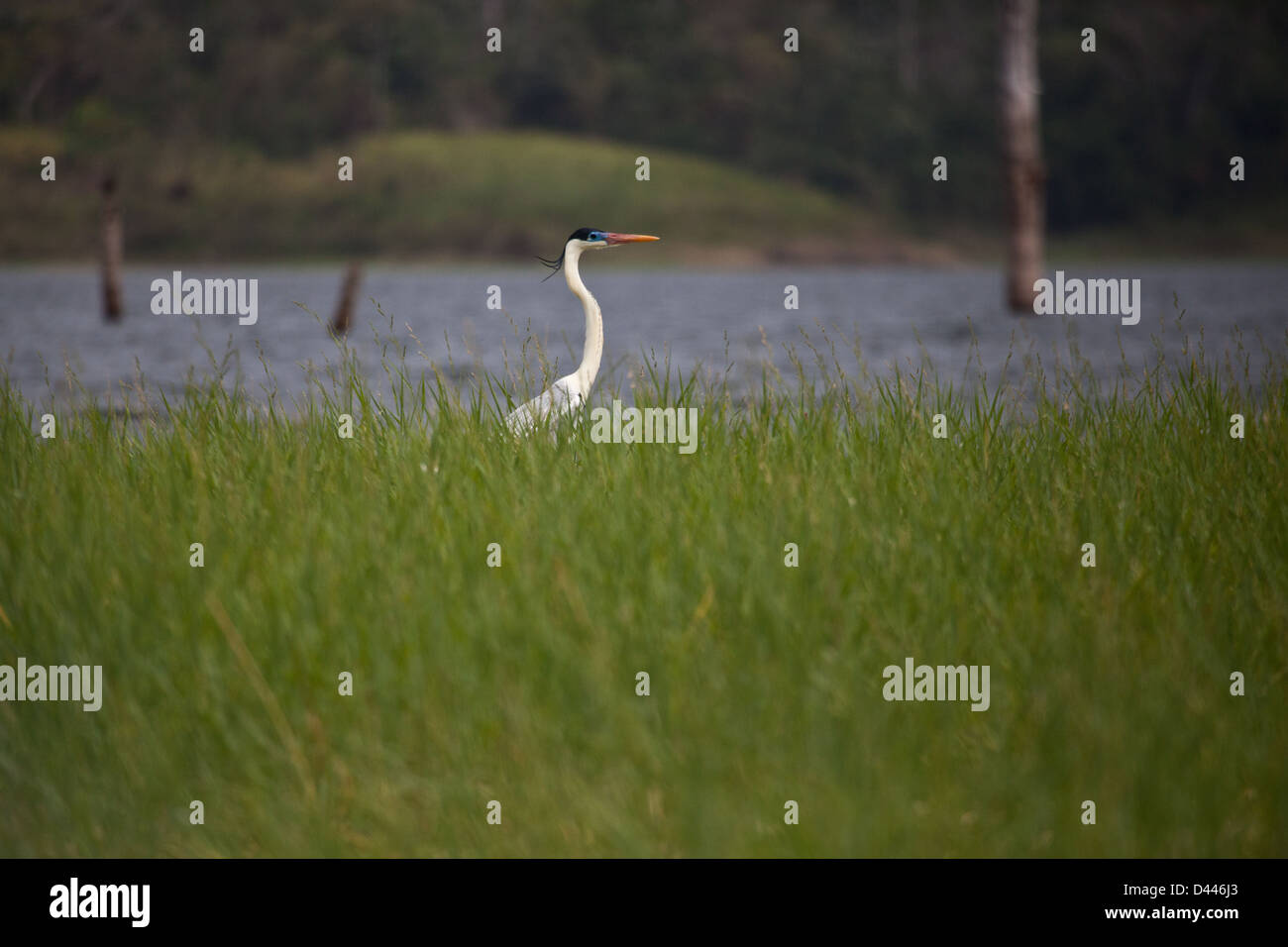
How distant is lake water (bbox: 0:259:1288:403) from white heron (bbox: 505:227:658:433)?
8.8 inches

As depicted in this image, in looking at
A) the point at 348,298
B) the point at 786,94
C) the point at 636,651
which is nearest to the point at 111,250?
the point at 348,298

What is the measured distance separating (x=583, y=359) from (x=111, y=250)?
3125 centimetres

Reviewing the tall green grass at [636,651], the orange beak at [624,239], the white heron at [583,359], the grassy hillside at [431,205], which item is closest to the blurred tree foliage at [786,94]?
the grassy hillside at [431,205]

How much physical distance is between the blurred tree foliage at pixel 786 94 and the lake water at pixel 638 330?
6148cm

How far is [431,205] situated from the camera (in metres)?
124

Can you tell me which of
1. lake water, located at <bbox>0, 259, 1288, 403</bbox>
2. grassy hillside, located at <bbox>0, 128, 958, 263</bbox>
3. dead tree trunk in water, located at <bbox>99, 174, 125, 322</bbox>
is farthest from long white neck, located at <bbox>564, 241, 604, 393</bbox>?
grassy hillside, located at <bbox>0, 128, 958, 263</bbox>

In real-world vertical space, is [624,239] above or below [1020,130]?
below

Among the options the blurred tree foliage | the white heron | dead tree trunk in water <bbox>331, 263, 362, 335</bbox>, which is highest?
the blurred tree foliage

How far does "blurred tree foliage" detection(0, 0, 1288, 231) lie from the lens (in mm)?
128625

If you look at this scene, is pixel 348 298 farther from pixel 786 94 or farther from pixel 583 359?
pixel 786 94

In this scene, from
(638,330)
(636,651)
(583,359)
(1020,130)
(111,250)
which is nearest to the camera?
(636,651)

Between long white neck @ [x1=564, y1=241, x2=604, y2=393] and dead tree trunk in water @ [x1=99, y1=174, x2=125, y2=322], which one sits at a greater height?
dead tree trunk in water @ [x1=99, y1=174, x2=125, y2=322]

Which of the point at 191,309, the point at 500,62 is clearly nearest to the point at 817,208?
the point at 500,62

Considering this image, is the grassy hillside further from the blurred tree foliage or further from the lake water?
the lake water
